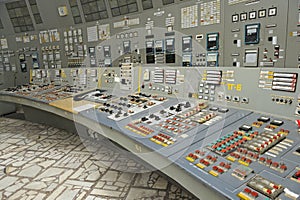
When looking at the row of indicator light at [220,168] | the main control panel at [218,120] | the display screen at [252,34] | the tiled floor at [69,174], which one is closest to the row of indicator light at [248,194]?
the main control panel at [218,120]

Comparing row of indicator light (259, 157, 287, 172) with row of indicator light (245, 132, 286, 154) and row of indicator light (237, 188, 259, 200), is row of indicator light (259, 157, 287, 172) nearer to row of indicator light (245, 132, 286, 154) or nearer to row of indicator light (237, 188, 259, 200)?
row of indicator light (245, 132, 286, 154)

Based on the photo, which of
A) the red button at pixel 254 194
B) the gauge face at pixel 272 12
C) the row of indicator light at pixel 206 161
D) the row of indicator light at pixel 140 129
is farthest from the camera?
the gauge face at pixel 272 12

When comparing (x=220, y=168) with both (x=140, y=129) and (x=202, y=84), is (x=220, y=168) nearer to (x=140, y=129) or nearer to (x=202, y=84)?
(x=140, y=129)

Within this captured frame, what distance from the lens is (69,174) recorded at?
2.77 metres

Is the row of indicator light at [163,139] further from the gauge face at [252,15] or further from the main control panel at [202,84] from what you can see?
the gauge face at [252,15]

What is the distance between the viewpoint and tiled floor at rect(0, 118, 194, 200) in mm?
2342

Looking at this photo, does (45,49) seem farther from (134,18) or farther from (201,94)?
(201,94)

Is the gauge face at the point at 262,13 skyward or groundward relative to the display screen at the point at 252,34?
skyward

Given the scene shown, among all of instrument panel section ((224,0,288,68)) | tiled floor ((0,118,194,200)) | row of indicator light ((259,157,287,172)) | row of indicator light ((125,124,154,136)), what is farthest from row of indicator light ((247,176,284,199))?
instrument panel section ((224,0,288,68))

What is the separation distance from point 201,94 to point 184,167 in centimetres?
121

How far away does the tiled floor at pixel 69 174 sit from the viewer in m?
2.34

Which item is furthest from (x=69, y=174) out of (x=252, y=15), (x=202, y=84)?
(x=252, y=15)

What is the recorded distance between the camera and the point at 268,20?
2.19 meters

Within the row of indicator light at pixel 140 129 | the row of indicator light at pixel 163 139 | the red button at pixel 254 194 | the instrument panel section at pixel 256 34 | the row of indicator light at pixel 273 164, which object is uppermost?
the instrument panel section at pixel 256 34
